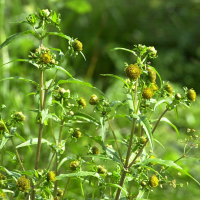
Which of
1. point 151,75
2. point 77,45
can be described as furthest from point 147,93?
point 77,45

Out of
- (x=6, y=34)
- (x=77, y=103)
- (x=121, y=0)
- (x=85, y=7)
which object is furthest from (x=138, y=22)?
(x=77, y=103)

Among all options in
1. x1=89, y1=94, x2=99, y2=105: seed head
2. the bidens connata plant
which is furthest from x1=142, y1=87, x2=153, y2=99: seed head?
x1=89, y1=94, x2=99, y2=105: seed head

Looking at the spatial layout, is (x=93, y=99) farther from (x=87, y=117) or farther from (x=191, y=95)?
(x=191, y=95)

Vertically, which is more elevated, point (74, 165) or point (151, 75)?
point (151, 75)

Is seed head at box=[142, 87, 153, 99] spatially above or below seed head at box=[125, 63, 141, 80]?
below

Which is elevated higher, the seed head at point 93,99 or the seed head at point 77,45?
the seed head at point 77,45

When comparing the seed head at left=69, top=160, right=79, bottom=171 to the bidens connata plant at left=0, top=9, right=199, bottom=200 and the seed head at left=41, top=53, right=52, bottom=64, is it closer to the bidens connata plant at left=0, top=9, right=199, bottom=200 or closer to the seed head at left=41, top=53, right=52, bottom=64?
the bidens connata plant at left=0, top=9, right=199, bottom=200

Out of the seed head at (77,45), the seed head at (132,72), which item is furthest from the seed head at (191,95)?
the seed head at (77,45)

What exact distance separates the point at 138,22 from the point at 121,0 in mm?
378

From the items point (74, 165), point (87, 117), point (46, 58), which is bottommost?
point (74, 165)

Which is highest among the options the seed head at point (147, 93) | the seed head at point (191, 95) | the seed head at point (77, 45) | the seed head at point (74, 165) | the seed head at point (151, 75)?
the seed head at point (77, 45)

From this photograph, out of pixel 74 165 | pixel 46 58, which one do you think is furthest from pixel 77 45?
pixel 74 165

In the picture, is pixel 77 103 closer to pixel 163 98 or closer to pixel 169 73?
pixel 163 98

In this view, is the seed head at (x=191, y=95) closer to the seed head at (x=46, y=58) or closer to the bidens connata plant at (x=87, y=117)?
the bidens connata plant at (x=87, y=117)
